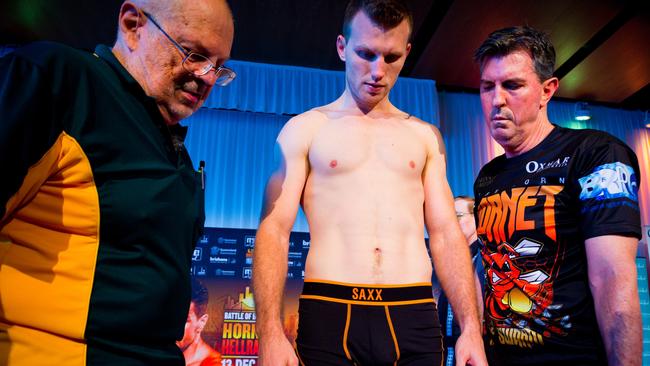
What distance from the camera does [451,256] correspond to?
1.70 meters

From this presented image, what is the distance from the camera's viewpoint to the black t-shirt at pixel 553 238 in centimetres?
143

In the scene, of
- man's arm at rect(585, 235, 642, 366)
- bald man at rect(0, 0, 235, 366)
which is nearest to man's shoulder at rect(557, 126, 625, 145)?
man's arm at rect(585, 235, 642, 366)

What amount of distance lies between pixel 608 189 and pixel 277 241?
1.12 meters

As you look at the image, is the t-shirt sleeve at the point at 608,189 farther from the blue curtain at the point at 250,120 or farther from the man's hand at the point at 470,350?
the blue curtain at the point at 250,120

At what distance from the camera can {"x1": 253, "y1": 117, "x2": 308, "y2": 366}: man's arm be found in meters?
1.40

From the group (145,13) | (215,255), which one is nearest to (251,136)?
(215,255)

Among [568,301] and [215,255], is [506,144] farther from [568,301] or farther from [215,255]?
[215,255]

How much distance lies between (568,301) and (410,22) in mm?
1247

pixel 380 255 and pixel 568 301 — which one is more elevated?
pixel 380 255

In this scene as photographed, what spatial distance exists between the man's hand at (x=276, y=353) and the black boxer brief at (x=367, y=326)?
3.8 inches

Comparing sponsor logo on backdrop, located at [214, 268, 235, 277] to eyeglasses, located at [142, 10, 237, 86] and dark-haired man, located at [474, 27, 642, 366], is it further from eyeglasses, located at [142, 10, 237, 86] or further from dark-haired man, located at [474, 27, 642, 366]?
eyeglasses, located at [142, 10, 237, 86]

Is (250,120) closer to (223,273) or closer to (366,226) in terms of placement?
(223,273)

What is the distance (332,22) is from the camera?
5.22 meters

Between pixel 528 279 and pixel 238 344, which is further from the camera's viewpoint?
pixel 238 344
